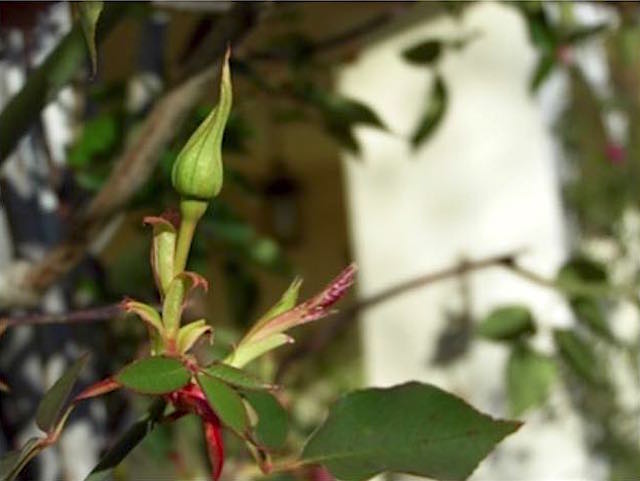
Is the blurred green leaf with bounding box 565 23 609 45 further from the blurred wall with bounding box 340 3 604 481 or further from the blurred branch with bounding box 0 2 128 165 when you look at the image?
the blurred wall with bounding box 340 3 604 481

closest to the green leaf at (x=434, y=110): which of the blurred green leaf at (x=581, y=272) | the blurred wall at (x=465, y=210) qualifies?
the blurred green leaf at (x=581, y=272)

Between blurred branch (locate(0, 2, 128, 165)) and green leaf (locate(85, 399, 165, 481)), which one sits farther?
blurred branch (locate(0, 2, 128, 165))

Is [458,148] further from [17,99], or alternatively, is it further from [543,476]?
[17,99]

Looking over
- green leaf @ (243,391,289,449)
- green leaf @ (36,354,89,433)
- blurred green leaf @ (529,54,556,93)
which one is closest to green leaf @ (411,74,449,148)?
blurred green leaf @ (529,54,556,93)

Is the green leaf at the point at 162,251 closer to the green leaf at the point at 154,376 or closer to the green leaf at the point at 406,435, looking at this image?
the green leaf at the point at 154,376

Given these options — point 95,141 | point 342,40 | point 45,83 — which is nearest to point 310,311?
point 45,83

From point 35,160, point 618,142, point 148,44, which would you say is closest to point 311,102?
point 148,44

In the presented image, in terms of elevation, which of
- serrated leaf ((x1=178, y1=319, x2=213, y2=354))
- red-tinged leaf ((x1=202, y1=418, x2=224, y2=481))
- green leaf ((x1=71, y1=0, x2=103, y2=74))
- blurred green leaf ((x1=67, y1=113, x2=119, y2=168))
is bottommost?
red-tinged leaf ((x1=202, y1=418, x2=224, y2=481))
